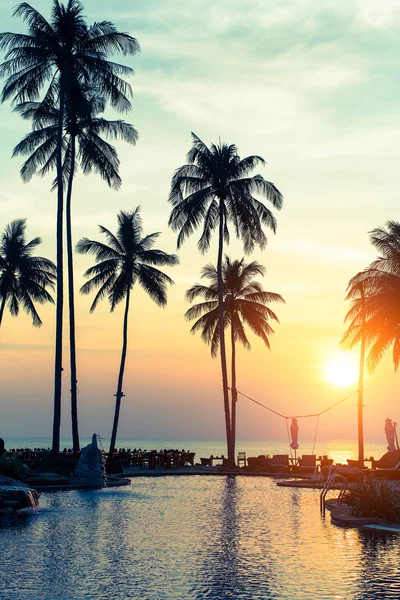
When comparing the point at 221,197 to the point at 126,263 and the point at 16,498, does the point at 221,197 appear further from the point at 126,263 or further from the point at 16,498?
the point at 16,498

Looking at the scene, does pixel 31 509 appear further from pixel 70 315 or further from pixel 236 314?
pixel 236 314

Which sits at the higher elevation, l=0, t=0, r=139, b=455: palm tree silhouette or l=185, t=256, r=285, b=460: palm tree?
l=0, t=0, r=139, b=455: palm tree silhouette

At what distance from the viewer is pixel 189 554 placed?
46.3ft

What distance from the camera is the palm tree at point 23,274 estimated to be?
55.2m

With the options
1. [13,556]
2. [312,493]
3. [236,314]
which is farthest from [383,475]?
[236,314]

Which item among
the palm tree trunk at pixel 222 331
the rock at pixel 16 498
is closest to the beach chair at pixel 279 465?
the palm tree trunk at pixel 222 331

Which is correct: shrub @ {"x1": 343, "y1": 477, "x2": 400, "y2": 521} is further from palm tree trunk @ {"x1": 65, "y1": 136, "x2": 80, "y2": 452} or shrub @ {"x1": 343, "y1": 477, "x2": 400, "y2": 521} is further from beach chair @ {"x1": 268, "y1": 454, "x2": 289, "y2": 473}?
palm tree trunk @ {"x1": 65, "y1": 136, "x2": 80, "y2": 452}

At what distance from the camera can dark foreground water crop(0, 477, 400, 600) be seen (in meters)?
11.0

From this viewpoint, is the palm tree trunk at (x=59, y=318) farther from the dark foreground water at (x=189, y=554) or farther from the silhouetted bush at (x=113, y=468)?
the dark foreground water at (x=189, y=554)

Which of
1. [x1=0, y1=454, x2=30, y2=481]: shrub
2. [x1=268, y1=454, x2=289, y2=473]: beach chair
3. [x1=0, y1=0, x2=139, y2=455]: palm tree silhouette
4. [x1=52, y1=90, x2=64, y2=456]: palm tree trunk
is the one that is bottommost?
[x1=268, y1=454, x2=289, y2=473]: beach chair

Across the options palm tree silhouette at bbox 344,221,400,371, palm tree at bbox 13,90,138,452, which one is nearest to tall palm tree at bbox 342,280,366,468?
palm tree silhouette at bbox 344,221,400,371

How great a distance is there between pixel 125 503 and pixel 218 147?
27.8 meters

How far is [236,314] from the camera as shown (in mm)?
55125

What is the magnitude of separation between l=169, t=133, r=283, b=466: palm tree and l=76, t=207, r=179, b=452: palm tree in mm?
7377
